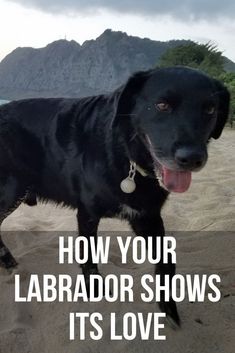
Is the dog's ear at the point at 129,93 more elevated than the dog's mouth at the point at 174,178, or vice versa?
the dog's ear at the point at 129,93

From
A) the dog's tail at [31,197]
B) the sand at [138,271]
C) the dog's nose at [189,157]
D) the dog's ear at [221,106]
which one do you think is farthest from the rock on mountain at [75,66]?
the dog's nose at [189,157]

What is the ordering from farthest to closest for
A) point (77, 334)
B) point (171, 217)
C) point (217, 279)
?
1. point (171, 217)
2. point (217, 279)
3. point (77, 334)

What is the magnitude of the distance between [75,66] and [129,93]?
103373mm

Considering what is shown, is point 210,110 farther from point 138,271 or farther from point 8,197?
point 8,197

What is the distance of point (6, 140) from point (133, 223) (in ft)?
3.69

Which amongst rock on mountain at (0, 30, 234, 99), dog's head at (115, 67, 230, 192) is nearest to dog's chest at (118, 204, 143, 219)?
dog's head at (115, 67, 230, 192)

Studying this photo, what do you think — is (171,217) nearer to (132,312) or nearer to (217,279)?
(217,279)

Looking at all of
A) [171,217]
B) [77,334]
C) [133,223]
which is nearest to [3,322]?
[77,334]

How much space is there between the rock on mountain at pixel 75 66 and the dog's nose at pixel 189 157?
264ft

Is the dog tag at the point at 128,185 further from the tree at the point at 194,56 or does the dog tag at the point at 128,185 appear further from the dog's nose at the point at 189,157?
the tree at the point at 194,56

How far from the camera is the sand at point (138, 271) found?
8.38 ft

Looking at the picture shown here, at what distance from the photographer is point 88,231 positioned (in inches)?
121

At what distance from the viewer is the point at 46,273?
11.2 ft

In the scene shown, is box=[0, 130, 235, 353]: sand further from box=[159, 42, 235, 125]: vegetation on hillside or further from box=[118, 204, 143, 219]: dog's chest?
box=[159, 42, 235, 125]: vegetation on hillside
